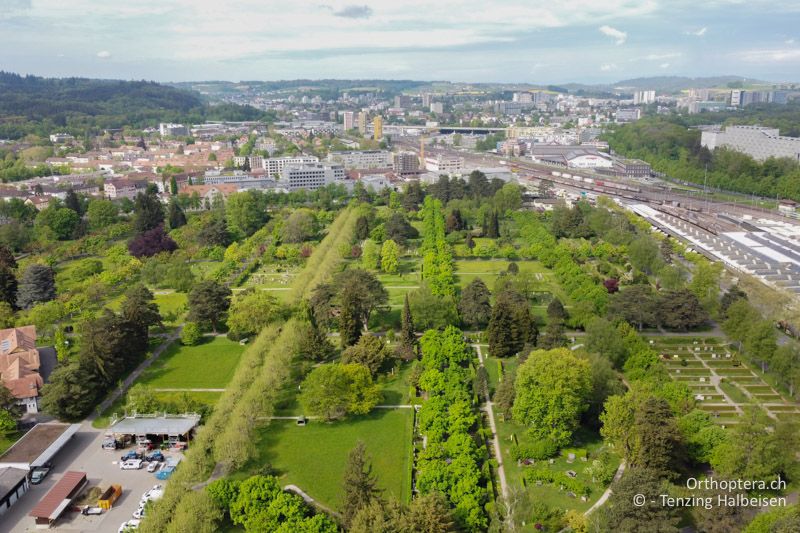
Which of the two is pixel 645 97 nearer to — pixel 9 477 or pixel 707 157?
pixel 707 157

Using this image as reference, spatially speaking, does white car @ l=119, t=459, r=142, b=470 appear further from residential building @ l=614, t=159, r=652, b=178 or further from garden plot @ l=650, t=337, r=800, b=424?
residential building @ l=614, t=159, r=652, b=178

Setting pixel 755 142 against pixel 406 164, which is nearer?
pixel 755 142

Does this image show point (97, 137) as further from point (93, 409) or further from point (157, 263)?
point (93, 409)

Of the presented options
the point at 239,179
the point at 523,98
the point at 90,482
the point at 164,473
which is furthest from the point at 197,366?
the point at 523,98

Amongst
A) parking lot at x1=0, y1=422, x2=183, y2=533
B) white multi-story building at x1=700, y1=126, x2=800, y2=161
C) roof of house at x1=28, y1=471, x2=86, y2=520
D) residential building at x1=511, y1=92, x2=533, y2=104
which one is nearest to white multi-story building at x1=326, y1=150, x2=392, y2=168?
white multi-story building at x1=700, y1=126, x2=800, y2=161

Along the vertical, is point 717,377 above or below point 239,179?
below

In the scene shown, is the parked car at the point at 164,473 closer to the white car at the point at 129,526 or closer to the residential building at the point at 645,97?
the white car at the point at 129,526
